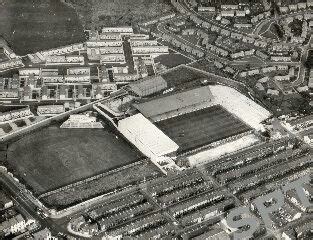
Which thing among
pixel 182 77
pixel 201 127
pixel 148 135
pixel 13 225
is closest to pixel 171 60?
pixel 182 77

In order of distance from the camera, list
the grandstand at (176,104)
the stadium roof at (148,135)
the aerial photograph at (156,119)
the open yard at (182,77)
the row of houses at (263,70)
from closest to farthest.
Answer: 1. the aerial photograph at (156,119)
2. the stadium roof at (148,135)
3. the grandstand at (176,104)
4. the open yard at (182,77)
5. the row of houses at (263,70)

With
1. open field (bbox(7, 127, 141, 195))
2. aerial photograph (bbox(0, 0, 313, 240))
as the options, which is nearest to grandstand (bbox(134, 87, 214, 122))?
aerial photograph (bbox(0, 0, 313, 240))

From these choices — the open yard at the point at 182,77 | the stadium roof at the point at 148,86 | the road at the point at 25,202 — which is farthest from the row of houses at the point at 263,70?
the road at the point at 25,202

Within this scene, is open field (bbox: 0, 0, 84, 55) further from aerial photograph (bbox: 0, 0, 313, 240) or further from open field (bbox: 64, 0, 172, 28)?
open field (bbox: 64, 0, 172, 28)

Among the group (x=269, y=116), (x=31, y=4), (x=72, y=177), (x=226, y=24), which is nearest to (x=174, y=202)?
(x=72, y=177)

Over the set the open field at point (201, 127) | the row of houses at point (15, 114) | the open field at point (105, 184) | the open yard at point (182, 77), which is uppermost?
the row of houses at point (15, 114)

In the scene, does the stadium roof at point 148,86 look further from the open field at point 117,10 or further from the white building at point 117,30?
the open field at point 117,10

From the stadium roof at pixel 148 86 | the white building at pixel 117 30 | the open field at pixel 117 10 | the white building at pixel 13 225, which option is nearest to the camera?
the white building at pixel 13 225
